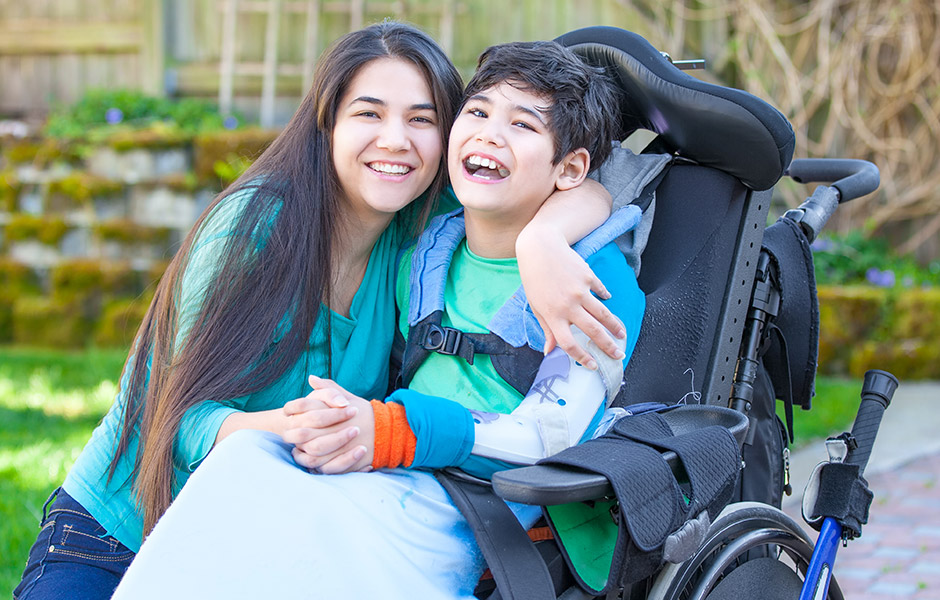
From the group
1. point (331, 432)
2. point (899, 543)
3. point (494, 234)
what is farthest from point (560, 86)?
point (899, 543)

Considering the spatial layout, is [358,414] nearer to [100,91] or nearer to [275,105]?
[275,105]

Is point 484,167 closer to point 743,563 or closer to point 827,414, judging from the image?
point 743,563

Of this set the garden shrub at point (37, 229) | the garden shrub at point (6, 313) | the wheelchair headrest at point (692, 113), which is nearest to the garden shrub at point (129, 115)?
the garden shrub at point (37, 229)

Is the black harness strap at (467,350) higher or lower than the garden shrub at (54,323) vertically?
higher

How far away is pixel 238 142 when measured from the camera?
5.67 metres

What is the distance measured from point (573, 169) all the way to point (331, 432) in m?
0.69

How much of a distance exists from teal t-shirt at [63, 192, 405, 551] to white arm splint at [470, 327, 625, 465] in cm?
37

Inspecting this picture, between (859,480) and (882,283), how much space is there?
376 cm

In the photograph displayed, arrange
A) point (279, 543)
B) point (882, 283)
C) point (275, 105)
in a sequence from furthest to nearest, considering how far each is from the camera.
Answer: point (275, 105) → point (882, 283) → point (279, 543)

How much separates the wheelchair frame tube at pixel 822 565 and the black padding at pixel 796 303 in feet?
1.02

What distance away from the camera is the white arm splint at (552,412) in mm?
1486

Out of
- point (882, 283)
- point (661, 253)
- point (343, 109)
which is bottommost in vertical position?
point (882, 283)

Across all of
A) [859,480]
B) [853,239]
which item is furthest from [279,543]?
[853,239]

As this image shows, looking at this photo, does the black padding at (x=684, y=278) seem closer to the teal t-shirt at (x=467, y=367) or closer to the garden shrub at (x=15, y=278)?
the teal t-shirt at (x=467, y=367)
